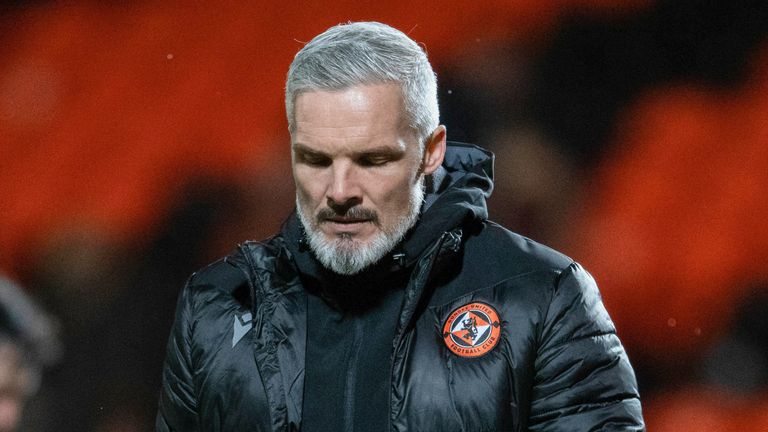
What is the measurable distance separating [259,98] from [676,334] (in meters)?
0.93

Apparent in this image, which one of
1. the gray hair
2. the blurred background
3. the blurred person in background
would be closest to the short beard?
the gray hair

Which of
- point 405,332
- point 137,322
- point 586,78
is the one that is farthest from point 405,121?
point 137,322

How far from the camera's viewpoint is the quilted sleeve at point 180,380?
3.94 feet

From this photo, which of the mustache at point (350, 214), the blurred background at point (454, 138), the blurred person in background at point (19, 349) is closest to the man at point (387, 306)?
the mustache at point (350, 214)

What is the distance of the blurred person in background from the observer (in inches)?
74.5

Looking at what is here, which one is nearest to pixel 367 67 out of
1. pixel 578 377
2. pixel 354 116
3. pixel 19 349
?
pixel 354 116

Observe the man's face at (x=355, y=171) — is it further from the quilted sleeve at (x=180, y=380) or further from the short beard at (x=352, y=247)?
the quilted sleeve at (x=180, y=380)

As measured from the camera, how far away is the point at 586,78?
72.0 inches

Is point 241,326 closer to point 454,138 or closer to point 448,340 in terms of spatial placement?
point 448,340

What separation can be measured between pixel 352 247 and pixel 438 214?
0.37ft

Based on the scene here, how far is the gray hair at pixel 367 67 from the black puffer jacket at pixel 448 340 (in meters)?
0.12

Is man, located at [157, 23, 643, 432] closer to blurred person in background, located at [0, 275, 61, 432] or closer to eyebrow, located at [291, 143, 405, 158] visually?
eyebrow, located at [291, 143, 405, 158]

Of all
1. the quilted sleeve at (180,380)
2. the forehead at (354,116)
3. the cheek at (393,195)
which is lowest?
the quilted sleeve at (180,380)

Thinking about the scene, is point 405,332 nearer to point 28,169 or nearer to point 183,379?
point 183,379
